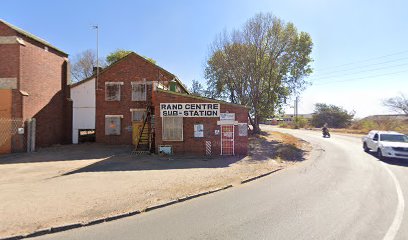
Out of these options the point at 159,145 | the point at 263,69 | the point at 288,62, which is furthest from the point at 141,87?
the point at 288,62

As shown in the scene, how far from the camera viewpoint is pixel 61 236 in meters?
5.31

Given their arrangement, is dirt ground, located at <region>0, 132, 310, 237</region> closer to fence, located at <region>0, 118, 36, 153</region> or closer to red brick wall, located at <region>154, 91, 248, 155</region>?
red brick wall, located at <region>154, 91, 248, 155</region>

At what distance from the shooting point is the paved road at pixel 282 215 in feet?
17.0

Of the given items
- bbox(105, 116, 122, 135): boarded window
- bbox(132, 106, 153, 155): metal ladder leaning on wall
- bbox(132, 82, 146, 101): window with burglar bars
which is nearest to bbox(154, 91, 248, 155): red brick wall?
bbox(132, 106, 153, 155): metal ladder leaning on wall

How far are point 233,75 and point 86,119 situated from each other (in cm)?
1700

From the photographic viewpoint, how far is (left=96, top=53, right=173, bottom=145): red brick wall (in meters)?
23.3

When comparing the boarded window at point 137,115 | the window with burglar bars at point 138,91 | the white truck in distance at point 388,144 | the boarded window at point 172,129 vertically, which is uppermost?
the window with burglar bars at point 138,91

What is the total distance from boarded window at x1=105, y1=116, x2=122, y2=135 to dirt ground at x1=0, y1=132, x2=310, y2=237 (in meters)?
6.69

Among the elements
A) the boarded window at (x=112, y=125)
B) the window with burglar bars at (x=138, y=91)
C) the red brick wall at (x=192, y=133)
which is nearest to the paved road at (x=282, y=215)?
the red brick wall at (x=192, y=133)

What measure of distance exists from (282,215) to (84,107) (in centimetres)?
2234

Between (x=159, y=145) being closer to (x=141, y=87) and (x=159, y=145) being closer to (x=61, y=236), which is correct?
(x=141, y=87)

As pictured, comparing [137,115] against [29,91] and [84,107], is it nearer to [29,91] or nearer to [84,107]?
[84,107]

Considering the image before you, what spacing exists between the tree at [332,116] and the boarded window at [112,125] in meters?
53.1

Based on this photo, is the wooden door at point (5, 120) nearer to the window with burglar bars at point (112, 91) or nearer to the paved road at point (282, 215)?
the window with burglar bars at point (112, 91)
